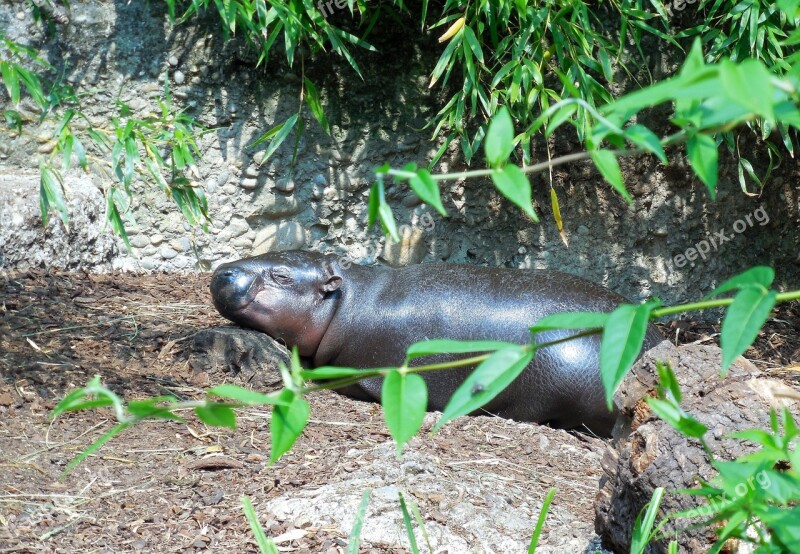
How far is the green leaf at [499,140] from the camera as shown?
3.14ft

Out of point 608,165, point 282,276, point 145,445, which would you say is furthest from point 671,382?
point 282,276

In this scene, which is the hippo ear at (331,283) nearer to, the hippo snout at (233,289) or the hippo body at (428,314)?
the hippo body at (428,314)

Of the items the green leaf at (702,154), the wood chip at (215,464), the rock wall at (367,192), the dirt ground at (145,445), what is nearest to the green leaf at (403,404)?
the green leaf at (702,154)

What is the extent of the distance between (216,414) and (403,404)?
0.70 feet

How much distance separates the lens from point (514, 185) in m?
0.94

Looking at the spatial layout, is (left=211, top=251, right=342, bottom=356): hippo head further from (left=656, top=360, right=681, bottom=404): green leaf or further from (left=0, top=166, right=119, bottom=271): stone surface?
(left=656, top=360, right=681, bottom=404): green leaf

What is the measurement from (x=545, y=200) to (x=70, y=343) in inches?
132

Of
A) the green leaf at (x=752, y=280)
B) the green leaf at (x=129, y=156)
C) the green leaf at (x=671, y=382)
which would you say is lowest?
the green leaf at (x=129, y=156)

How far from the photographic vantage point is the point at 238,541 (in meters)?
2.78

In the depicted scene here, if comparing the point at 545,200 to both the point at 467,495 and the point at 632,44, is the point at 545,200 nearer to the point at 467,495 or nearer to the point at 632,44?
the point at 632,44

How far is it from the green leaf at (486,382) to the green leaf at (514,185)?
165mm

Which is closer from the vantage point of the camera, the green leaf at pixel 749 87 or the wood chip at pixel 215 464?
the green leaf at pixel 749 87

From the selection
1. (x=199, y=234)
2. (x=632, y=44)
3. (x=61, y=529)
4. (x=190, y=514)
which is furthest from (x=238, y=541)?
(x=632, y=44)

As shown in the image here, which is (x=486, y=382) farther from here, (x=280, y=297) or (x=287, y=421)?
(x=280, y=297)
